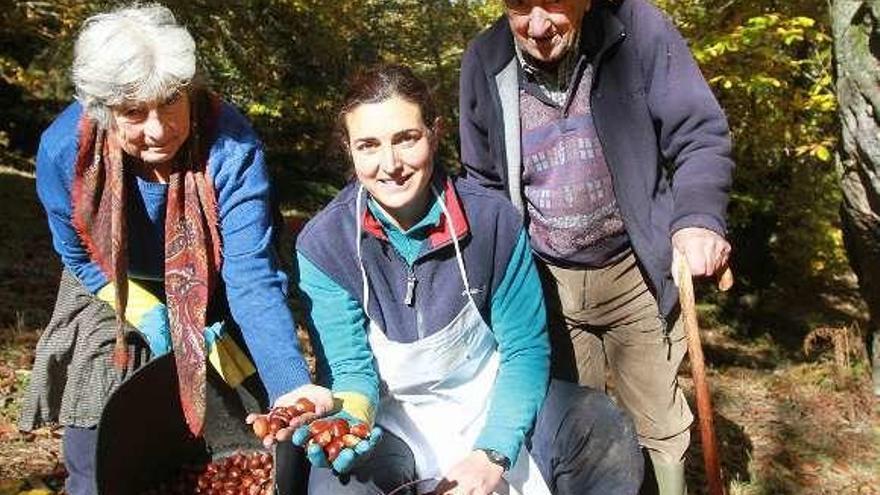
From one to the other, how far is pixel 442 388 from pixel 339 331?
0.34 metres

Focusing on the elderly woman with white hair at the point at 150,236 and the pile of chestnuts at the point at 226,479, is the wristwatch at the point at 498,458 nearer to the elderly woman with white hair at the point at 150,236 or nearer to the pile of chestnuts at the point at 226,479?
the elderly woman with white hair at the point at 150,236

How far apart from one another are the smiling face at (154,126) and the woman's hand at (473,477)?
1099 millimetres

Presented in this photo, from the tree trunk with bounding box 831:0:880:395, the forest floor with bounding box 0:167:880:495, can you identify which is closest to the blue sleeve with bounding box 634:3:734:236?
the forest floor with bounding box 0:167:880:495

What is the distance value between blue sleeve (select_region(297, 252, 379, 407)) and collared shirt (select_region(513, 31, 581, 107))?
0.82 meters

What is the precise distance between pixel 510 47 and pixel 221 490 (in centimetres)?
156

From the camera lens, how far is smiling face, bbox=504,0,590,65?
8.23ft

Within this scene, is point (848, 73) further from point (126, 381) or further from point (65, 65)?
point (65, 65)

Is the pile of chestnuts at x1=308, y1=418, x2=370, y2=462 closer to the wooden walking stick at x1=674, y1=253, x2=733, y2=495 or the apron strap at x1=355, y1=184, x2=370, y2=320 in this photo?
the apron strap at x1=355, y1=184, x2=370, y2=320

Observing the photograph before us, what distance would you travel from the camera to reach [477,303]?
253 centimetres

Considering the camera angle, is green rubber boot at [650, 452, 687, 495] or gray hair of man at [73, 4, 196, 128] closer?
gray hair of man at [73, 4, 196, 128]

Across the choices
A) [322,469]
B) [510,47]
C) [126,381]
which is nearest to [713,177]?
[510,47]

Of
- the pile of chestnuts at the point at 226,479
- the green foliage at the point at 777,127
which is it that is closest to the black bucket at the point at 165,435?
the pile of chestnuts at the point at 226,479

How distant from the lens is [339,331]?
8.08 ft

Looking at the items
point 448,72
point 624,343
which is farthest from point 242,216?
point 448,72
